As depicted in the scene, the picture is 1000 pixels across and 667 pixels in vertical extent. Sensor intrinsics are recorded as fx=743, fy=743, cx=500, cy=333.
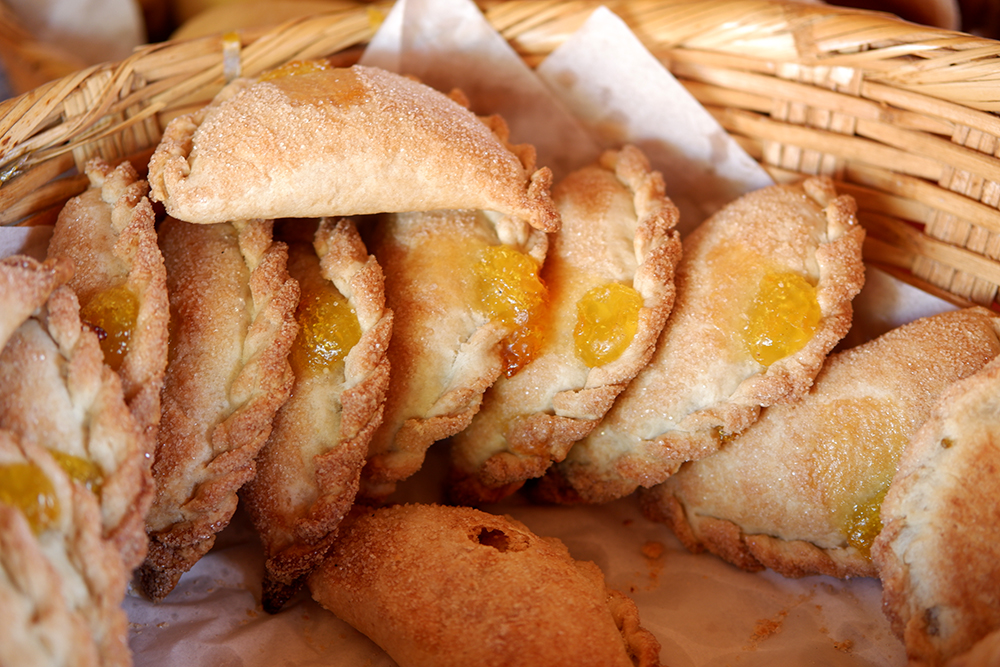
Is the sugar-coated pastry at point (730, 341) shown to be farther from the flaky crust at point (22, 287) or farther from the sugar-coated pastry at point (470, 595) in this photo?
the flaky crust at point (22, 287)

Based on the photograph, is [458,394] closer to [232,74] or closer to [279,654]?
[279,654]

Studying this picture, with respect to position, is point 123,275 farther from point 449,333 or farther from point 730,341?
point 730,341

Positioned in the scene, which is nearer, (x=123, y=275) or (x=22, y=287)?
(x=22, y=287)

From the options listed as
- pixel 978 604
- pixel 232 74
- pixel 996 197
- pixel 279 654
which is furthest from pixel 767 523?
pixel 232 74

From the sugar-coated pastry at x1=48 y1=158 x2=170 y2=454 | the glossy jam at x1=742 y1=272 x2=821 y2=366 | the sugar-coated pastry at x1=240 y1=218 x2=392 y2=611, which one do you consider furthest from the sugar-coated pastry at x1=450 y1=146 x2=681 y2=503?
the sugar-coated pastry at x1=48 y1=158 x2=170 y2=454

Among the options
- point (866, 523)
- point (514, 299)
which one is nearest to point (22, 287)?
point (514, 299)
